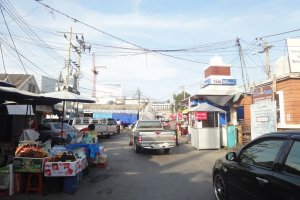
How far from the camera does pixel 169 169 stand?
40.9 feet

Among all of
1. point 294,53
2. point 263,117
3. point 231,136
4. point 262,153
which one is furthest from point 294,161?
point 231,136

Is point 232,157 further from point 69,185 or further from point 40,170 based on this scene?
point 40,170

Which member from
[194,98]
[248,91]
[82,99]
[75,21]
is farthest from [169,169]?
[194,98]

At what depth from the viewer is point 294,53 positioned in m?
15.7

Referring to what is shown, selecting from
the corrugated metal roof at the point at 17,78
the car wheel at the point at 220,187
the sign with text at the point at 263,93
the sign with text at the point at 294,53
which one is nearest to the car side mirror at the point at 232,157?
the car wheel at the point at 220,187

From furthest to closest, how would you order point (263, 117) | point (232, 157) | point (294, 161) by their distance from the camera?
point (263, 117)
point (232, 157)
point (294, 161)

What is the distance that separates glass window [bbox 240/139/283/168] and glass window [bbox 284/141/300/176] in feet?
1.13

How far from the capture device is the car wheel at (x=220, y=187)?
676cm

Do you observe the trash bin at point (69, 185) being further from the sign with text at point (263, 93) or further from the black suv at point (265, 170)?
the sign with text at point (263, 93)

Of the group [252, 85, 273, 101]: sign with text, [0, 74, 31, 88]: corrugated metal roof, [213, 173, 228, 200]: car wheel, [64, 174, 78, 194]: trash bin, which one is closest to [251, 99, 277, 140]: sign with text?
[252, 85, 273, 101]: sign with text

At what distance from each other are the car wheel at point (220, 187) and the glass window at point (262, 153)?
90 centimetres

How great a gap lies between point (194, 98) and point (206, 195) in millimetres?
22037

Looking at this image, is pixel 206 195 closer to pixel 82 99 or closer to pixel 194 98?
pixel 82 99

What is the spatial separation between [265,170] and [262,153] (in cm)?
48
